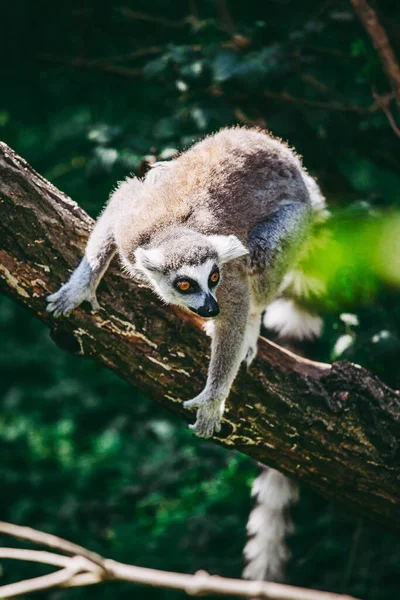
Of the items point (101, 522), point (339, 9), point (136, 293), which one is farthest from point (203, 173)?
point (101, 522)

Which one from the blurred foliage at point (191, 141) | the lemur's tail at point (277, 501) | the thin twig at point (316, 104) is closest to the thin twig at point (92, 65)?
the blurred foliage at point (191, 141)

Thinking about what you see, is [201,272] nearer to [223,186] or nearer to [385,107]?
[223,186]

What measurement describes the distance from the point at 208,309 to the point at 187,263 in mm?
292

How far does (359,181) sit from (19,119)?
2821mm

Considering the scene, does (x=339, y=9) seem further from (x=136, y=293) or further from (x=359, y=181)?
(x=136, y=293)

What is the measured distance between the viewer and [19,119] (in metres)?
4.86

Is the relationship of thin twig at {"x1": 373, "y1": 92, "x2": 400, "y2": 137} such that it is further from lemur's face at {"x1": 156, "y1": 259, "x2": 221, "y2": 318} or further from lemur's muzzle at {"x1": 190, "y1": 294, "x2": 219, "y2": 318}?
lemur's muzzle at {"x1": 190, "y1": 294, "x2": 219, "y2": 318}

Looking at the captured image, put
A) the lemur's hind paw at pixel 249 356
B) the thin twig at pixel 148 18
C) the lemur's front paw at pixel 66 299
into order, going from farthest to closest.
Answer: the thin twig at pixel 148 18 < the lemur's hind paw at pixel 249 356 < the lemur's front paw at pixel 66 299

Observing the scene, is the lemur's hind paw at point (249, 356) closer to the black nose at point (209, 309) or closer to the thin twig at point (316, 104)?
the black nose at point (209, 309)

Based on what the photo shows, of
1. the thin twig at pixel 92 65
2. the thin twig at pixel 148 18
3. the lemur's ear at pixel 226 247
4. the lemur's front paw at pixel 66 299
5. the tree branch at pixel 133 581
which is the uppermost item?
the thin twig at pixel 148 18

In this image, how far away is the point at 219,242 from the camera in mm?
3328

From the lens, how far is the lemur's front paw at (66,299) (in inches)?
121

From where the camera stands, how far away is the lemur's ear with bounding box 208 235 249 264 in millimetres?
3320

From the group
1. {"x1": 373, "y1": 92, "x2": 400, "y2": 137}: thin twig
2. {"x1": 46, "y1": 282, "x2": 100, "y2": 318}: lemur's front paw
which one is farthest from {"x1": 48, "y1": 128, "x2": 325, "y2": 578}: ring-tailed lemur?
{"x1": 373, "y1": 92, "x2": 400, "y2": 137}: thin twig
